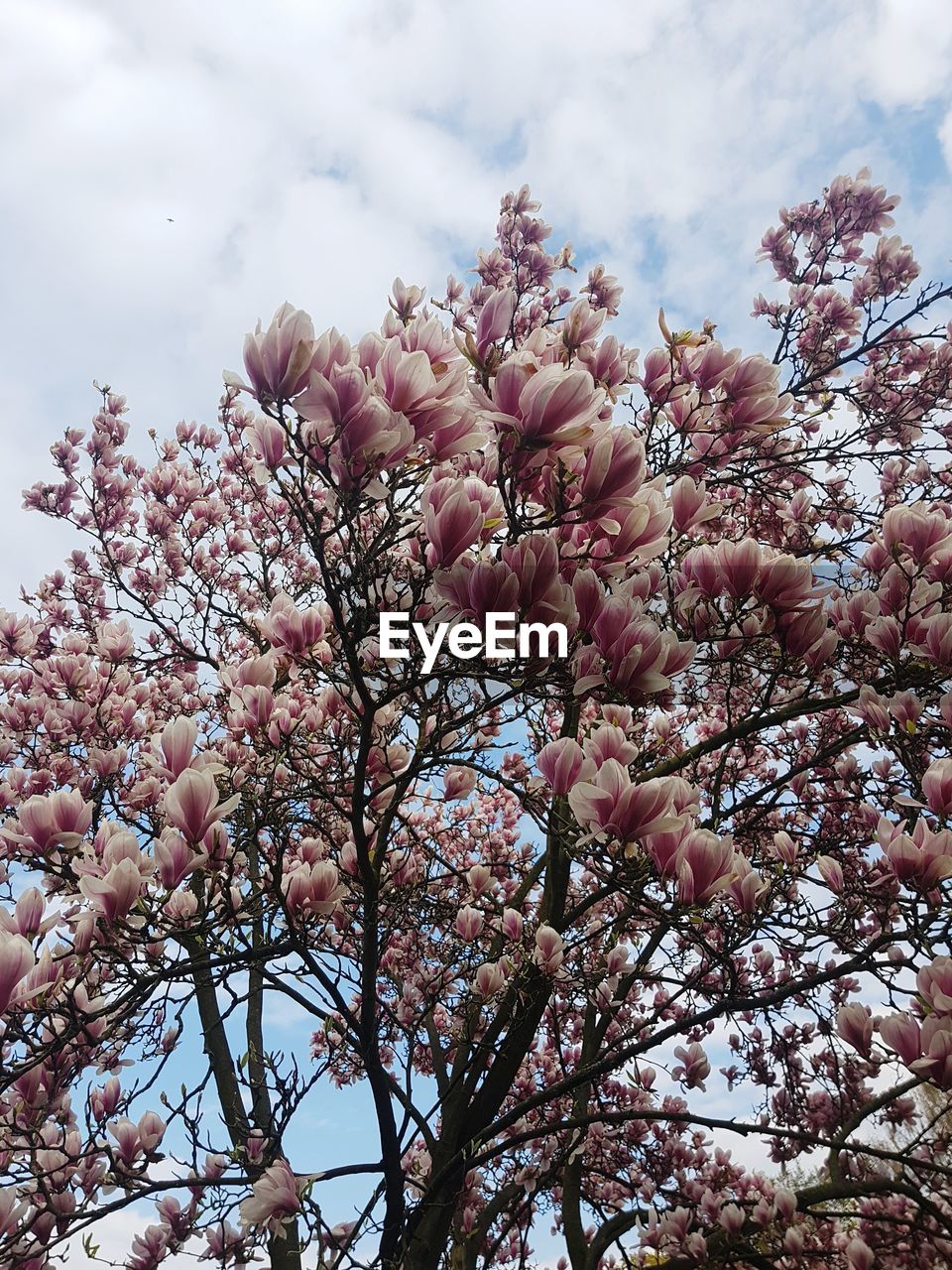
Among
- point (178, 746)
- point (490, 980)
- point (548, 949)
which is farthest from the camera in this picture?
point (490, 980)

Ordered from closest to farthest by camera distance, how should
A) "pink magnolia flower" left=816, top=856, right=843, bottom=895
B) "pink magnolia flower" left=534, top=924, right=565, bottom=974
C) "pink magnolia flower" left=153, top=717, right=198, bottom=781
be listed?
"pink magnolia flower" left=153, top=717, right=198, bottom=781
"pink magnolia flower" left=816, top=856, right=843, bottom=895
"pink magnolia flower" left=534, top=924, right=565, bottom=974

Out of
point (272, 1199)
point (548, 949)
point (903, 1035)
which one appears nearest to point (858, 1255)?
point (548, 949)

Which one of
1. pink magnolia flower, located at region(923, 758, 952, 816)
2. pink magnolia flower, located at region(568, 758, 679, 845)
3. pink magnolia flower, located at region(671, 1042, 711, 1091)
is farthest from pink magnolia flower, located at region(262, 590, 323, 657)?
pink magnolia flower, located at region(671, 1042, 711, 1091)

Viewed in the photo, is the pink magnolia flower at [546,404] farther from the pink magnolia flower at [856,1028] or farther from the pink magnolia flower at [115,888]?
the pink magnolia flower at [856,1028]

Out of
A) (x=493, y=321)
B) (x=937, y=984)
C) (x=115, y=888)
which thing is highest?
(x=493, y=321)

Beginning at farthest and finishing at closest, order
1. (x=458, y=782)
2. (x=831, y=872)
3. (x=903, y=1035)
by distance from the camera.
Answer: (x=458, y=782)
(x=831, y=872)
(x=903, y=1035)

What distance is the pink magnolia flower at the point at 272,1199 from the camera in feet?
7.93

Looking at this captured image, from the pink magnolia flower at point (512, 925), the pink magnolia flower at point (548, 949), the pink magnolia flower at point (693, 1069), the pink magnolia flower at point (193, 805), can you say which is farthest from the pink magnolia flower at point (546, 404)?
the pink magnolia flower at point (693, 1069)

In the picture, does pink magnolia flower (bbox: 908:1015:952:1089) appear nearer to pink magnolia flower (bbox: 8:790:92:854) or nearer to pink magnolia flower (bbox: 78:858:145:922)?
pink magnolia flower (bbox: 78:858:145:922)

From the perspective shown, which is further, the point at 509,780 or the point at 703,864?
the point at 509,780

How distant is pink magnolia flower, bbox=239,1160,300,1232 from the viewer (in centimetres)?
242

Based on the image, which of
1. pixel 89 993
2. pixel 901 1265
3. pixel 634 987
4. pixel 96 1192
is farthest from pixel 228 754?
pixel 901 1265

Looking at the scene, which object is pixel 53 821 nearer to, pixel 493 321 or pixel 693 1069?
pixel 493 321

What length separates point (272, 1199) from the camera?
242cm
